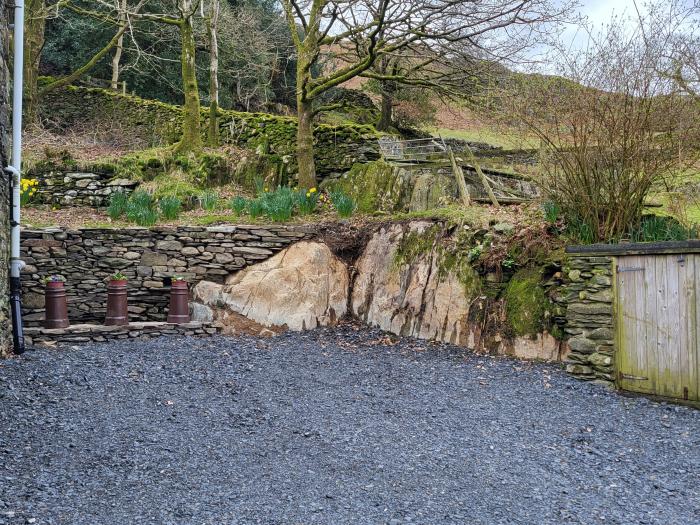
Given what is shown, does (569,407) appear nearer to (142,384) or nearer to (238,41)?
(142,384)

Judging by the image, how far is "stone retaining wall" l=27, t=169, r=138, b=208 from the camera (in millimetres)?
9815

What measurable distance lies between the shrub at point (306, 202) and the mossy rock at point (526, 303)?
151 inches

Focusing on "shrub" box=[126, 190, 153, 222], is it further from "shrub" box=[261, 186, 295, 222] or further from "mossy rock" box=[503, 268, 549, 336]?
"mossy rock" box=[503, 268, 549, 336]

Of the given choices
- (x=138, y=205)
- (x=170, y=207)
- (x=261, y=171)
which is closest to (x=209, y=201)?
(x=170, y=207)

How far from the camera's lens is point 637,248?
211 inches

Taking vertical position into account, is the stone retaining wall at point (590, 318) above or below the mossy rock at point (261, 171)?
below

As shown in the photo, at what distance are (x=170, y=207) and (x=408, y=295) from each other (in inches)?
162

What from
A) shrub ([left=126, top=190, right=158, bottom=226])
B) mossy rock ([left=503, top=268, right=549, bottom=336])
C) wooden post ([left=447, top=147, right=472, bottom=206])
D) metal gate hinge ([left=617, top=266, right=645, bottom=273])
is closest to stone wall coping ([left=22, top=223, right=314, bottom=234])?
shrub ([left=126, top=190, right=158, bottom=226])

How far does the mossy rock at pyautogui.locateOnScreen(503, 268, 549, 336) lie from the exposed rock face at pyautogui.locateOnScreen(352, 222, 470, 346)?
1.97 ft

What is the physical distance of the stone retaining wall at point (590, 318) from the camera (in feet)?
18.2

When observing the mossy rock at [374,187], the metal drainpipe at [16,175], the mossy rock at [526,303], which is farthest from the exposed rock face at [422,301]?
the metal drainpipe at [16,175]

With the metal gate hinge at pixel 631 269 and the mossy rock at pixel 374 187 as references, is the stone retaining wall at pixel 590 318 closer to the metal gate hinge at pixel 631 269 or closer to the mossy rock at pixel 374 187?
the metal gate hinge at pixel 631 269

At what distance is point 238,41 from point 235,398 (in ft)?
39.3

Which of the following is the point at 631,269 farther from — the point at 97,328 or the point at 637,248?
the point at 97,328
